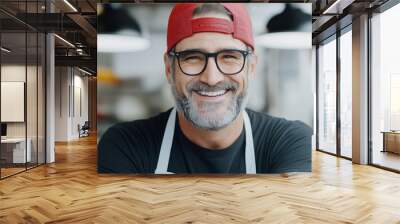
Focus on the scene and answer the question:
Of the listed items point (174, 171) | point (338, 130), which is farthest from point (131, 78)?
point (338, 130)

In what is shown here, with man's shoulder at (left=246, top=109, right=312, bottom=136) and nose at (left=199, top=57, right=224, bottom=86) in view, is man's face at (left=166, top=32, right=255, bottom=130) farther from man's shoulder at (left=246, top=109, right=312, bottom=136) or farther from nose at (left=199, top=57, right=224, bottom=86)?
man's shoulder at (left=246, top=109, right=312, bottom=136)

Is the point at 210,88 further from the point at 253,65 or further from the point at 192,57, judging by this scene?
the point at 253,65

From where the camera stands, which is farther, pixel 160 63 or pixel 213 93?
pixel 160 63

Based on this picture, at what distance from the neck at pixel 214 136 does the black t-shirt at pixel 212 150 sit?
0.24 feet

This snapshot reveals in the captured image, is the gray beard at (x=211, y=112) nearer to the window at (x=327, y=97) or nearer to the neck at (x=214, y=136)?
the neck at (x=214, y=136)

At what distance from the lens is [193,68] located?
623 cm

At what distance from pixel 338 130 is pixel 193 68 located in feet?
17.6

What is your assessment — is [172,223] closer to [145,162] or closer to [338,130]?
[145,162]

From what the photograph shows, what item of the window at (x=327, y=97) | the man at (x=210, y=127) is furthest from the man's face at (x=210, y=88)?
the window at (x=327, y=97)

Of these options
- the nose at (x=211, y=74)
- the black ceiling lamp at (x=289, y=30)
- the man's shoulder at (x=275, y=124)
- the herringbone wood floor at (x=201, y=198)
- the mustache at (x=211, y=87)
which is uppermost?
the black ceiling lamp at (x=289, y=30)

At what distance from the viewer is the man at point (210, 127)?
6.26m

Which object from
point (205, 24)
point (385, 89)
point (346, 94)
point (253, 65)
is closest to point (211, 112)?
point (253, 65)

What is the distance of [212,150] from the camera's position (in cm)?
638

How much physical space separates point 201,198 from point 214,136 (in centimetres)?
156
